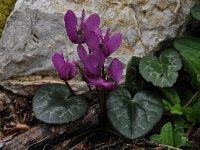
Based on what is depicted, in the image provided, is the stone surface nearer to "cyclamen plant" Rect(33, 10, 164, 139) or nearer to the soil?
"cyclamen plant" Rect(33, 10, 164, 139)

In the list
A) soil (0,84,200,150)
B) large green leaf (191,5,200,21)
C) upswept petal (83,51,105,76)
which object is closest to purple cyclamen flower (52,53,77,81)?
upswept petal (83,51,105,76)

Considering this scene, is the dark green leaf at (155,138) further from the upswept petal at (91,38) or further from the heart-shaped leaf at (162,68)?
the upswept petal at (91,38)

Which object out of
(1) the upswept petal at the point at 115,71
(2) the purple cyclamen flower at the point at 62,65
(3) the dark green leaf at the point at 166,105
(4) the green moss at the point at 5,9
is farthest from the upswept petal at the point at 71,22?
(4) the green moss at the point at 5,9

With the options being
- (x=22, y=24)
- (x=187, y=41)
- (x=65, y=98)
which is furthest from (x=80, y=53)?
(x=187, y=41)

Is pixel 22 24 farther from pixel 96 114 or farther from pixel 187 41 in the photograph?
pixel 187 41

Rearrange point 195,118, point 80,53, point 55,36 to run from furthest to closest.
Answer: point 55,36
point 195,118
point 80,53
